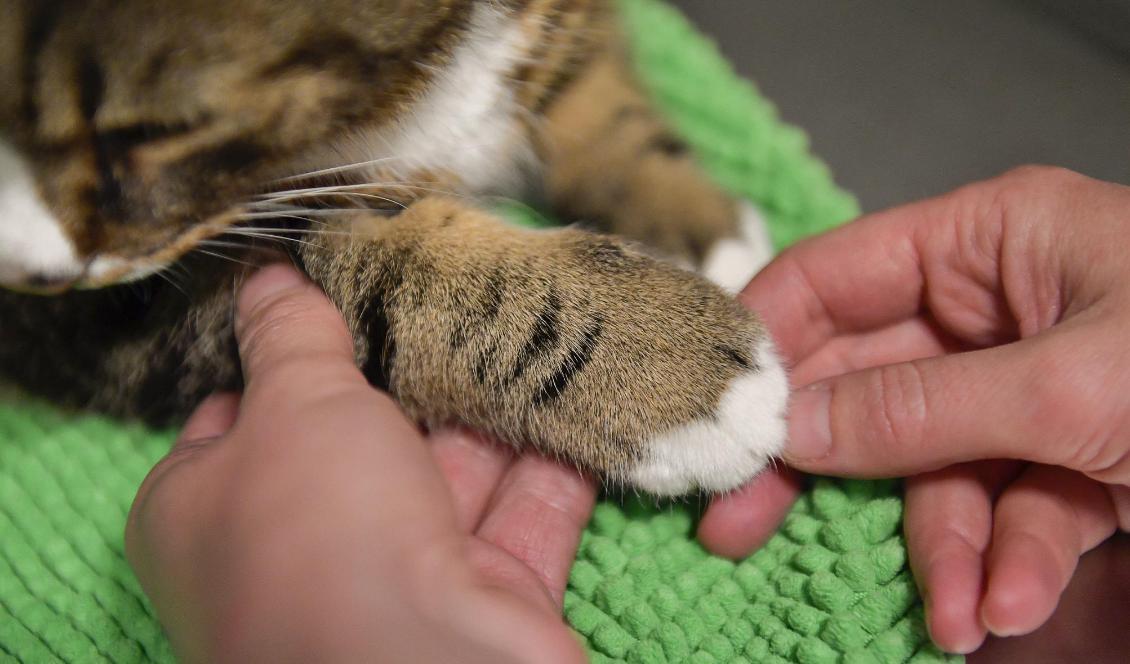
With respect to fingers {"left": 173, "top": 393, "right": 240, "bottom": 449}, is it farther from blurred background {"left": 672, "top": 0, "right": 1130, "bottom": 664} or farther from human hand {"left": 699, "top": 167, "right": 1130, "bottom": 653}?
blurred background {"left": 672, "top": 0, "right": 1130, "bottom": 664}

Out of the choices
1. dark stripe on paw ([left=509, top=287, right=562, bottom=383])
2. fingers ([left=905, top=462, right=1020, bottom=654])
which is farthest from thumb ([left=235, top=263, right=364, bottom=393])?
fingers ([left=905, top=462, right=1020, bottom=654])

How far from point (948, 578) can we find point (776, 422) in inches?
6.6

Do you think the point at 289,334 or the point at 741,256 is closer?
the point at 289,334

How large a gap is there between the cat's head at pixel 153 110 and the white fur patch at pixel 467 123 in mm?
83

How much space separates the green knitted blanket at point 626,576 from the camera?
0.70m

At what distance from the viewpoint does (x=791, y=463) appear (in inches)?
27.5

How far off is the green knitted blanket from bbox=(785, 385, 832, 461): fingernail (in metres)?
0.09

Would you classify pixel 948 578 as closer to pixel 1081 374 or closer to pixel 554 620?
pixel 1081 374

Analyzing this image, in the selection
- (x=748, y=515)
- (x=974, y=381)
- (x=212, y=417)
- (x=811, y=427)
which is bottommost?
(x=212, y=417)

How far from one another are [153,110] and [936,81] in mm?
1109

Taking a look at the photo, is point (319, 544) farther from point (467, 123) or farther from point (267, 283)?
point (467, 123)

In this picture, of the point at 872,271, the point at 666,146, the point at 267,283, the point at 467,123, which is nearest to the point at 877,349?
the point at 872,271

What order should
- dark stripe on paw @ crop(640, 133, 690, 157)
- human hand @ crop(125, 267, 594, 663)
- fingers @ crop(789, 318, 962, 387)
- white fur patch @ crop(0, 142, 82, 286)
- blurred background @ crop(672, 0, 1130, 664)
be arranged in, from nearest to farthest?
1. human hand @ crop(125, 267, 594, 663)
2. white fur patch @ crop(0, 142, 82, 286)
3. fingers @ crop(789, 318, 962, 387)
4. dark stripe on paw @ crop(640, 133, 690, 157)
5. blurred background @ crop(672, 0, 1130, 664)

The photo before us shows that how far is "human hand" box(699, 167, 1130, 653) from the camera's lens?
0.60 m
